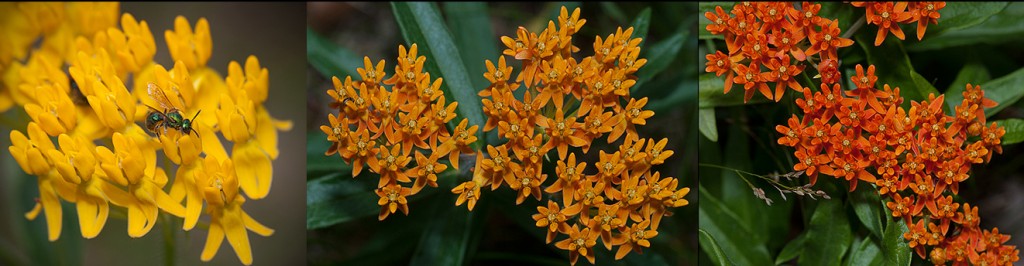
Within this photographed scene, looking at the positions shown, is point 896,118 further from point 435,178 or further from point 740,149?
point 435,178

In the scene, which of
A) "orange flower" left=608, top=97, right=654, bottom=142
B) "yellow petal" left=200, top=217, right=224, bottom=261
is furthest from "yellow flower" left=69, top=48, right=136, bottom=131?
"orange flower" left=608, top=97, right=654, bottom=142

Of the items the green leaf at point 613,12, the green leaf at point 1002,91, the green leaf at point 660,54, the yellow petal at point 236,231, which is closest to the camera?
the yellow petal at point 236,231

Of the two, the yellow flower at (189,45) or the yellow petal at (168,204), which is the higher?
the yellow flower at (189,45)

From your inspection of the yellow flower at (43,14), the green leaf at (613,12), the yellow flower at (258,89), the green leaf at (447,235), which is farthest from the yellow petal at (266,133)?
the green leaf at (613,12)

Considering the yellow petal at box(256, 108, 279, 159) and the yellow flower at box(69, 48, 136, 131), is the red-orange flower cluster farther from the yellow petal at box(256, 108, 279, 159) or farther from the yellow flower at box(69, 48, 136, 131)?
the yellow flower at box(69, 48, 136, 131)

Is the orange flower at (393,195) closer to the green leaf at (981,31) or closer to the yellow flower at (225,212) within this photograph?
the yellow flower at (225,212)

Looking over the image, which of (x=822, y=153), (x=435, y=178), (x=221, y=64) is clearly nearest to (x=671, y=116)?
(x=822, y=153)

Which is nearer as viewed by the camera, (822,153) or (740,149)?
(822,153)
